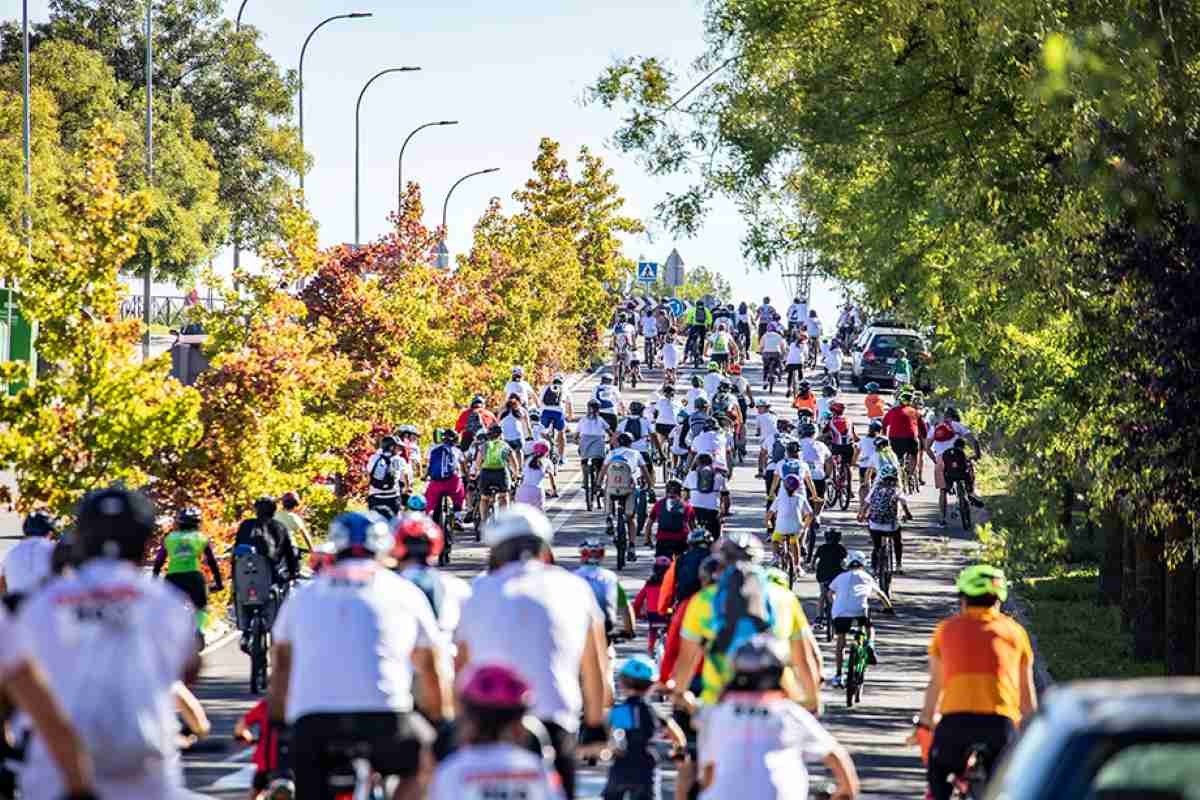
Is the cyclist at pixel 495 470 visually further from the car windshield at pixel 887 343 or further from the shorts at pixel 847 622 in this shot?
the car windshield at pixel 887 343

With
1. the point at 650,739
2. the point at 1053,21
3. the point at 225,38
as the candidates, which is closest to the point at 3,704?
the point at 650,739

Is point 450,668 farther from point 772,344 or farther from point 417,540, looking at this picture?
point 772,344

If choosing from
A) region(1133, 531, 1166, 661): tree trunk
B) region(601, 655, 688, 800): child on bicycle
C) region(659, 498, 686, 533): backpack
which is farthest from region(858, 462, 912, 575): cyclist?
region(601, 655, 688, 800): child on bicycle

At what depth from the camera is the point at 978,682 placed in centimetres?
1149

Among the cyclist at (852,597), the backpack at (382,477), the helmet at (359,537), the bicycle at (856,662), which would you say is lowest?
the bicycle at (856,662)

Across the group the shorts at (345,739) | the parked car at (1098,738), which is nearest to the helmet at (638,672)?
the shorts at (345,739)

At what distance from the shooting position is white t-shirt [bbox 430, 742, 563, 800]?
261 inches

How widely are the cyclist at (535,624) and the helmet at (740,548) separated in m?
2.79

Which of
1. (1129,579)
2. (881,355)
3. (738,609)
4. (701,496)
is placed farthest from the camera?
(881,355)

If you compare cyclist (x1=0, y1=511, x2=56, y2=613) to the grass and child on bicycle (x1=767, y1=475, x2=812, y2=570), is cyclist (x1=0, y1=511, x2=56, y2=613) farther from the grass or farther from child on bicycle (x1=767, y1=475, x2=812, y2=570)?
child on bicycle (x1=767, y1=475, x2=812, y2=570)

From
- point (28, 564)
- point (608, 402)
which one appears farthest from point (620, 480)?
point (28, 564)

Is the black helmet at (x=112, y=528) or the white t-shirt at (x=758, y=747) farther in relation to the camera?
the white t-shirt at (x=758, y=747)

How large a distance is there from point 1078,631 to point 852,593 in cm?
757

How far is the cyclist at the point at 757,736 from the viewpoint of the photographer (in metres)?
9.02
